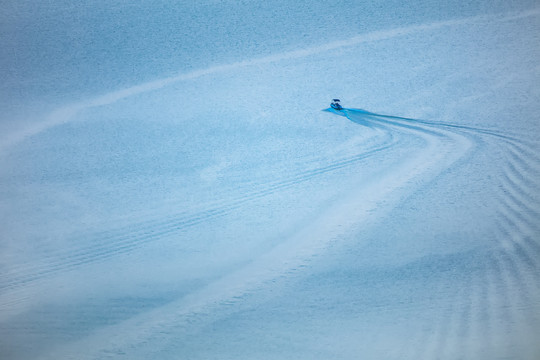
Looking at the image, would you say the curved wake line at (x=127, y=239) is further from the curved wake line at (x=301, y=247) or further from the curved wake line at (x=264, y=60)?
the curved wake line at (x=264, y=60)

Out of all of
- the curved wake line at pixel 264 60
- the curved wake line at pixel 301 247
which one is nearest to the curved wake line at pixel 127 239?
the curved wake line at pixel 301 247

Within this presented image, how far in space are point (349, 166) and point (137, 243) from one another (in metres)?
0.55

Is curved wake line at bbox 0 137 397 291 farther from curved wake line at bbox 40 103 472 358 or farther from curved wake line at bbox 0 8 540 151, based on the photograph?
curved wake line at bbox 0 8 540 151

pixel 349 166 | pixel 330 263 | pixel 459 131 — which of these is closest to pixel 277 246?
pixel 330 263

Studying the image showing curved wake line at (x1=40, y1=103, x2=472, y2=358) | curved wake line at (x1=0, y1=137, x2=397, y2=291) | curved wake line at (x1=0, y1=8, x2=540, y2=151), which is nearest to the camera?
curved wake line at (x1=40, y1=103, x2=472, y2=358)

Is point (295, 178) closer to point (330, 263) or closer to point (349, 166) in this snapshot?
point (349, 166)

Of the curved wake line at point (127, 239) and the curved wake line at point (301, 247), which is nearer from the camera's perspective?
the curved wake line at point (301, 247)

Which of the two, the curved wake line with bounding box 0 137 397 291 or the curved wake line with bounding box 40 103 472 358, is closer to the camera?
the curved wake line with bounding box 40 103 472 358

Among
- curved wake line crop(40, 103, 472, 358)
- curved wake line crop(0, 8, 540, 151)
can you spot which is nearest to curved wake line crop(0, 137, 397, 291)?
curved wake line crop(40, 103, 472, 358)

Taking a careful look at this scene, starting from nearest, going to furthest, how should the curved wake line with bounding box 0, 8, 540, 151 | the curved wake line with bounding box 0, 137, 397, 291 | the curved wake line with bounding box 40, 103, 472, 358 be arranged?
the curved wake line with bounding box 40, 103, 472, 358 < the curved wake line with bounding box 0, 137, 397, 291 < the curved wake line with bounding box 0, 8, 540, 151

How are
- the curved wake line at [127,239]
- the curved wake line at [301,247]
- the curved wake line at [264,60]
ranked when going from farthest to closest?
the curved wake line at [264,60]
the curved wake line at [127,239]
the curved wake line at [301,247]

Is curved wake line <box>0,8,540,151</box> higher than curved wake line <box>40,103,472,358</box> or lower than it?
higher

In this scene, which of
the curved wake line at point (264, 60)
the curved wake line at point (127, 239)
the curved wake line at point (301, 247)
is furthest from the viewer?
the curved wake line at point (264, 60)

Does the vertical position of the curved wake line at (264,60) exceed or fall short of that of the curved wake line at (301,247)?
it exceeds it
